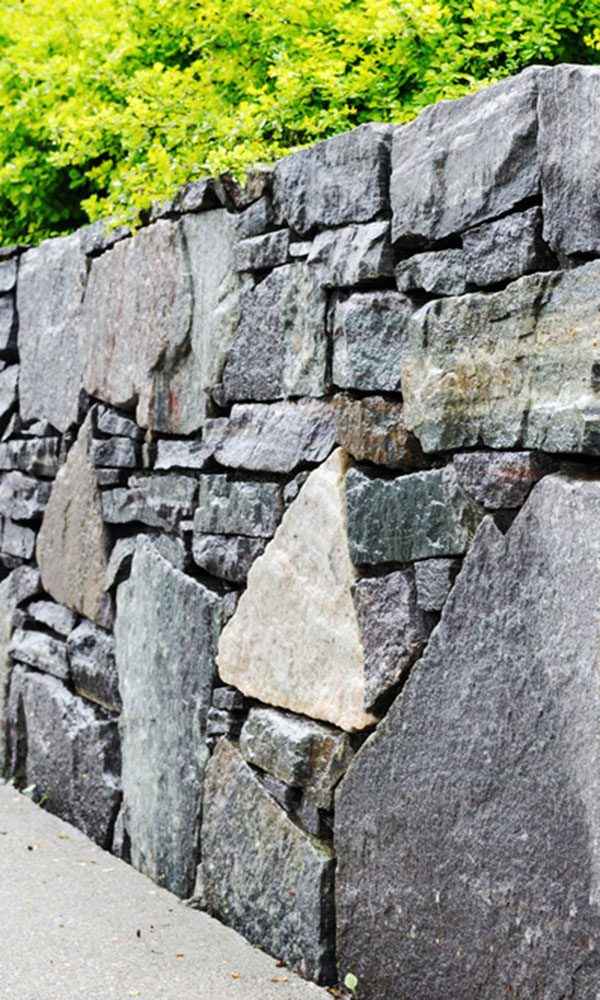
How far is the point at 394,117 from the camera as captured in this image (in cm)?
433

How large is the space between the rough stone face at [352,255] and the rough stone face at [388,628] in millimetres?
693

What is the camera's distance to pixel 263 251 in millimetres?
3801

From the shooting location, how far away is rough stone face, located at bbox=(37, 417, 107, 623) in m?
4.96

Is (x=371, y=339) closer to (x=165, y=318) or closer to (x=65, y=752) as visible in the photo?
(x=165, y=318)

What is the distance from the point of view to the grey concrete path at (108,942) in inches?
135

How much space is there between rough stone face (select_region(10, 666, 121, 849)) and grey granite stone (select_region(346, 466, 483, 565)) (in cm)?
181

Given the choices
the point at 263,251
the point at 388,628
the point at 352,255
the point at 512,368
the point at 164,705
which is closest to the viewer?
the point at 512,368

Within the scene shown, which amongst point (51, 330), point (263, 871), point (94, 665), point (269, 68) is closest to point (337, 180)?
point (269, 68)

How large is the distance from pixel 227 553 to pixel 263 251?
831 millimetres

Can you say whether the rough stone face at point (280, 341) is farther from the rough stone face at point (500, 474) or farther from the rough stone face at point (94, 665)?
the rough stone face at point (94, 665)

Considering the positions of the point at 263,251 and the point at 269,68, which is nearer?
the point at 263,251

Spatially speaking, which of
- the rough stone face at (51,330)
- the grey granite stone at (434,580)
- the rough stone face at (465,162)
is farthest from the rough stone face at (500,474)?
the rough stone face at (51,330)

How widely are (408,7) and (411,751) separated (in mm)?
2305

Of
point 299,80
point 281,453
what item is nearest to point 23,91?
point 299,80
